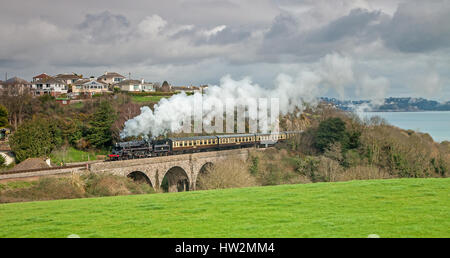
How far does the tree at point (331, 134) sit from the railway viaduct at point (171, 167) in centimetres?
850

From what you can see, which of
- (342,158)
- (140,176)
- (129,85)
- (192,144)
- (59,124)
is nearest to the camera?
(140,176)

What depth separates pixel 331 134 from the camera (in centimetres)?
4153

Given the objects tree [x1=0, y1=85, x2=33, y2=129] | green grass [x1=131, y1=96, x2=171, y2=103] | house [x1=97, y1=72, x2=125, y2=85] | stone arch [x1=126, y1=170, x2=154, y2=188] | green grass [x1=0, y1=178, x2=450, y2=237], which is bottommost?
stone arch [x1=126, y1=170, x2=154, y2=188]

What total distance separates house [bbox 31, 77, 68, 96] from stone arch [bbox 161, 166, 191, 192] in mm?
37486

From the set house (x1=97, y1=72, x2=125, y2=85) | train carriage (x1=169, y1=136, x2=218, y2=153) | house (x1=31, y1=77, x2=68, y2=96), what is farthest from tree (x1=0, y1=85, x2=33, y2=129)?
house (x1=97, y1=72, x2=125, y2=85)

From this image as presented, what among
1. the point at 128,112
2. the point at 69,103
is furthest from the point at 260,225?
the point at 69,103

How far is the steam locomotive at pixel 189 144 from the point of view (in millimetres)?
32219

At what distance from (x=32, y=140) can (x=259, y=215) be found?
110 ft

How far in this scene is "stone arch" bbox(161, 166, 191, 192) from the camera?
3678cm

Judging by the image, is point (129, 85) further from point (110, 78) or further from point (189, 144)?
point (189, 144)

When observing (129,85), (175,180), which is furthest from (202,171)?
(129,85)

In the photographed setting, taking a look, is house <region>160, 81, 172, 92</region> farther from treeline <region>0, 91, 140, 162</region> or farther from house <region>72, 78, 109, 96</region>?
treeline <region>0, 91, 140, 162</region>

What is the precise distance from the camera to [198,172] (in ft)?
124

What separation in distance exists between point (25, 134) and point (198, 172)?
16.8m
